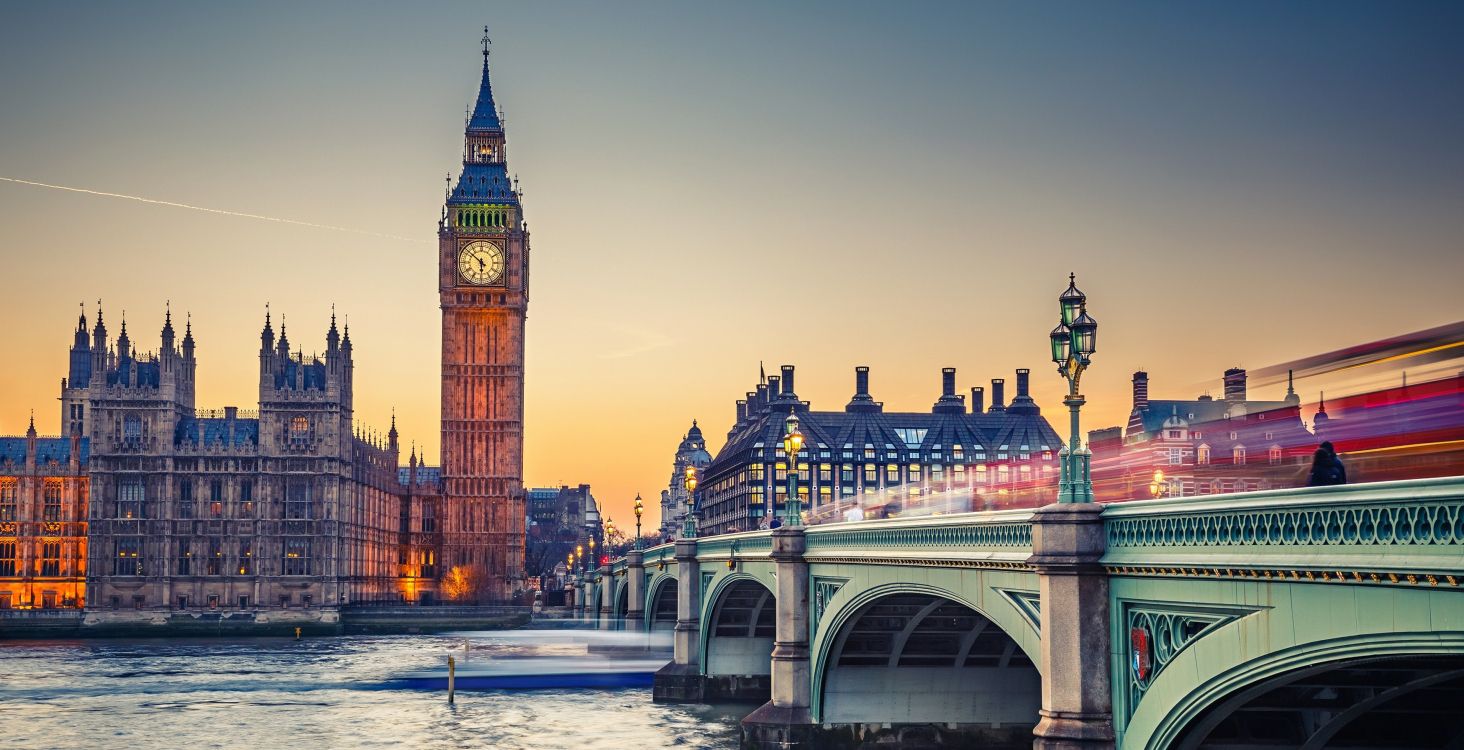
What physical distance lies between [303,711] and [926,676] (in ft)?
116

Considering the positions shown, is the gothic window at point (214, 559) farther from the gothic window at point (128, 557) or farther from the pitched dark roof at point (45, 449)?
the pitched dark roof at point (45, 449)

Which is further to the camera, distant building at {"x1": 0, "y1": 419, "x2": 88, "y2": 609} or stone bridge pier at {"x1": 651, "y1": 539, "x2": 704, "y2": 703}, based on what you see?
distant building at {"x1": 0, "y1": 419, "x2": 88, "y2": 609}

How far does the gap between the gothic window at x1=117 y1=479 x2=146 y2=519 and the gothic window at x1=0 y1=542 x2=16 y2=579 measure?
14.2 m

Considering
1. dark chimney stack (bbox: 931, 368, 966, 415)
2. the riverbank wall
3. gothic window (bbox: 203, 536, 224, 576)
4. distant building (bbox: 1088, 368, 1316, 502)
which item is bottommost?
the riverbank wall

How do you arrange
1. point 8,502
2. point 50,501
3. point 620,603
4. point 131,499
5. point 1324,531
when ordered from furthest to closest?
point 50,501
point 8,502
point 131,499
point 620,603
point 1324,531

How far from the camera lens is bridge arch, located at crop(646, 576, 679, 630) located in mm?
80938

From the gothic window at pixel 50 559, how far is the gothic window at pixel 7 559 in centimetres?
271

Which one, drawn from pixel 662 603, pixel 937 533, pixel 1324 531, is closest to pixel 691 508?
pixel 662 603

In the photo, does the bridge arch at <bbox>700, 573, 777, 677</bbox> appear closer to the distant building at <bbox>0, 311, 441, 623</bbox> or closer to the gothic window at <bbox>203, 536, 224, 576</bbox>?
the distant building at <bbox>0, 311, 441, 623</bbox>

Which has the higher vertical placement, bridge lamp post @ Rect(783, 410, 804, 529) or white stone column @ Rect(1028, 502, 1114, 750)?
bridge lamp post @ Rect(783, 410, 804, 529)

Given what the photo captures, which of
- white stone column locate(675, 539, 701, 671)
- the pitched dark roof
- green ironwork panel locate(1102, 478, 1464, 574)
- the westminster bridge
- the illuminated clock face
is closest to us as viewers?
green ironwork panel locate(1102, 478, 1464, 574)

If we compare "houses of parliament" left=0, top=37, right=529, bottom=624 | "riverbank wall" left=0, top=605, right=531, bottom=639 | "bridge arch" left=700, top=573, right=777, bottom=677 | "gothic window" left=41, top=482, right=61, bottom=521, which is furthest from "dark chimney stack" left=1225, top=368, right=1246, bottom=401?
"gothic window" left=41, top=482, right=61, bottom=521

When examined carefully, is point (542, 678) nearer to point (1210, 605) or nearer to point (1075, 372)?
point (1075, 372)

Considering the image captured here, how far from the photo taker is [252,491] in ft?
477
